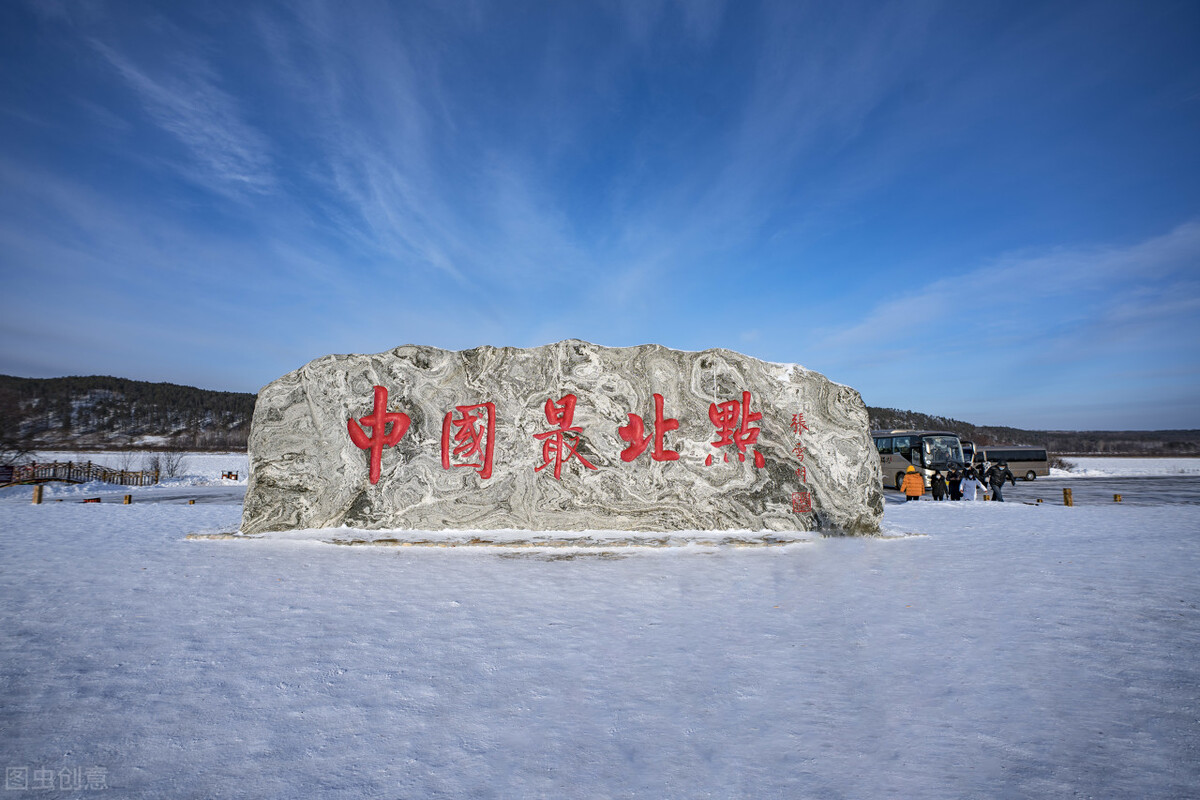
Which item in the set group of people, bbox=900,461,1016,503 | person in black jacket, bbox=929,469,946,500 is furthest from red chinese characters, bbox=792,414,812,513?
person in black jacket, bbox=929,469,946,500

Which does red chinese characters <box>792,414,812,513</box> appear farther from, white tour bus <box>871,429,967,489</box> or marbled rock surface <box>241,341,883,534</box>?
white tour bus <box>871,429,967,489</box>

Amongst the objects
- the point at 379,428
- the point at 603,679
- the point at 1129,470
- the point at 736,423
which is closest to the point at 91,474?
the point at 379,428

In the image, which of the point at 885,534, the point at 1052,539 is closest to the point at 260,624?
the point at 885,534

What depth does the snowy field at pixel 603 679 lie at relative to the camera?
8.18ft

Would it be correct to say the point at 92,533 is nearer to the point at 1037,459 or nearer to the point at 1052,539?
the point at 1052,539

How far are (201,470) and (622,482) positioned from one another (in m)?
39.8

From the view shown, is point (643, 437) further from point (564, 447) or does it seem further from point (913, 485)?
point (913, 485)

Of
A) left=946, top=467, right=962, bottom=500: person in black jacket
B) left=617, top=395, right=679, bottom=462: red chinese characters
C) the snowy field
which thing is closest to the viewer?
the snowy field

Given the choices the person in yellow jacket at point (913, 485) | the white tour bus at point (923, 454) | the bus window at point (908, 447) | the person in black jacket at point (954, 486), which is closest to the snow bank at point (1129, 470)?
the white tour bus at point (923, 454)

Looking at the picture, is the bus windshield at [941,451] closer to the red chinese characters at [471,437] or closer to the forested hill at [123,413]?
the red chinese characters at [471,437]

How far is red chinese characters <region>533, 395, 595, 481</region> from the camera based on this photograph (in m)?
9.46

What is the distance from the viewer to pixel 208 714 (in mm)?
3016

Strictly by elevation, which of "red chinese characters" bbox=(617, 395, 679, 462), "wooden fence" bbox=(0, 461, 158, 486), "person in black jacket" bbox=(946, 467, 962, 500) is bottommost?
"person in black jacket" bbox=(946, 467, 962, 500)

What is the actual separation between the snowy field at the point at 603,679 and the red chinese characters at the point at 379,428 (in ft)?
9.46
